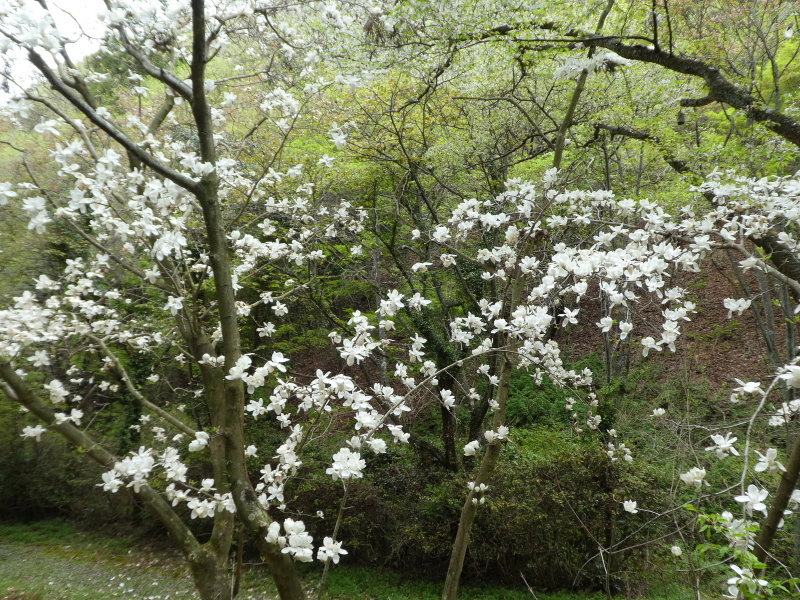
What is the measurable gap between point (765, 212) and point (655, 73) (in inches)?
143

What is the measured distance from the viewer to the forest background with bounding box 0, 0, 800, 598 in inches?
93.0

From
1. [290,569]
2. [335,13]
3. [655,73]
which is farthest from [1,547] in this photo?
Result: [655,73]

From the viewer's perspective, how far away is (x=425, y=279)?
5.34 m

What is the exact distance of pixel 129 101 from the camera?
28.8ft

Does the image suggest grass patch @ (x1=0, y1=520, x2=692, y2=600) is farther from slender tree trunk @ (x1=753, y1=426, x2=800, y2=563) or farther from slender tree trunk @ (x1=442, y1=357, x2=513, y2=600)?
slender tree trunk @ (x1=753, y1=426, x2=800, y2=563)

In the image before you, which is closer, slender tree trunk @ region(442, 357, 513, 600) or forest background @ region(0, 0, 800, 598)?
forest background @ region(0, 0, 800, 598)

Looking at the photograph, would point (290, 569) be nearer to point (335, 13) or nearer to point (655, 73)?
point (335, 13)

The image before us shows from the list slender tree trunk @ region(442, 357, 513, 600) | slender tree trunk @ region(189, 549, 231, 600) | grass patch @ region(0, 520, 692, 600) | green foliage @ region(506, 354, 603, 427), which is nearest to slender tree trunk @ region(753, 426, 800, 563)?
slender tree trunk @ region(442, 357, 513, 600)

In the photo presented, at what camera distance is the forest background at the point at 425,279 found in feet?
7.75

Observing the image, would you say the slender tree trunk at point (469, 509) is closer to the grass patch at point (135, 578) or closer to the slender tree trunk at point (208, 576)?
the slender tree trunk at point (208, 576)

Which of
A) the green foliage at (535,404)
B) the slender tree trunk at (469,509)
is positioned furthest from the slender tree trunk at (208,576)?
the green foliage at (535,404)

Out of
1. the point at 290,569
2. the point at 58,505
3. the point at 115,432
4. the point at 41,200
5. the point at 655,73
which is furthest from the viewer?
the point at 58,505

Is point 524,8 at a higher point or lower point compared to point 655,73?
lower

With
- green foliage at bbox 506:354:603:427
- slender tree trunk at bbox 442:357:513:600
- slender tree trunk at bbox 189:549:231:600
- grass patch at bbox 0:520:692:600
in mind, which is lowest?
grass patch at bbox 0:520:692:600
